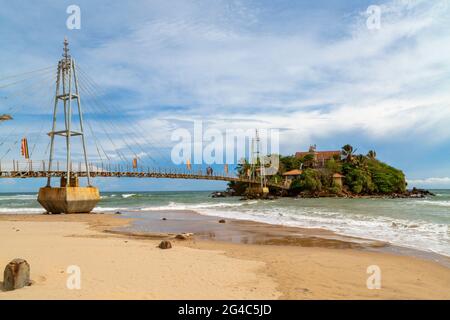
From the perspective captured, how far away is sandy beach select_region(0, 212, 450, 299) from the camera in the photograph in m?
6.43

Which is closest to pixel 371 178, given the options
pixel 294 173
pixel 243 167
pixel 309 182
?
pixel 309 182

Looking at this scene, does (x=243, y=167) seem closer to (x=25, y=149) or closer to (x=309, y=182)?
(x=309, y=182)

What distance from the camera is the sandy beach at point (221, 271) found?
6.43 metres

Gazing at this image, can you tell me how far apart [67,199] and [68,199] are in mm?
103

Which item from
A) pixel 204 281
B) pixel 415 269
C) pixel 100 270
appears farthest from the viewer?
pixel 415 269

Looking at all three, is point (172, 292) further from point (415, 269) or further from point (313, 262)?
point (415, 269)

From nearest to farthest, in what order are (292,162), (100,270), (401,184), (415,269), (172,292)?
(172,292), (100,270), (415,269), (401,184), (292,162)

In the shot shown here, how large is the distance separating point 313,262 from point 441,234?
30.6ft

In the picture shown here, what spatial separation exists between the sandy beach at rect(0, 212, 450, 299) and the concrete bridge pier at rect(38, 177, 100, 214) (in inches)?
665

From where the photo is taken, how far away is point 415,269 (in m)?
8.86

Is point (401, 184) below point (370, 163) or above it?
below

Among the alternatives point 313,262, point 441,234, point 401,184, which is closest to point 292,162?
point 401,184
